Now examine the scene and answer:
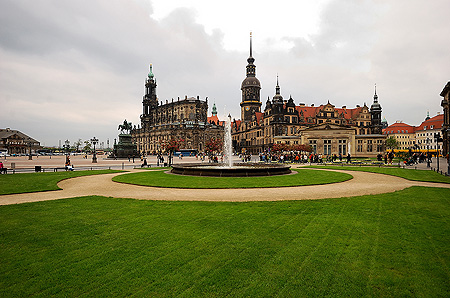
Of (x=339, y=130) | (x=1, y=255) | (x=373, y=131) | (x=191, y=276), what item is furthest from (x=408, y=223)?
(x=373, y=131)

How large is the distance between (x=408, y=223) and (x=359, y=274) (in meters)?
4.97

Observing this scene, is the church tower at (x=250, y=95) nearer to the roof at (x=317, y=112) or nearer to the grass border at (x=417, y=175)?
the roof at (x=317, y=112)

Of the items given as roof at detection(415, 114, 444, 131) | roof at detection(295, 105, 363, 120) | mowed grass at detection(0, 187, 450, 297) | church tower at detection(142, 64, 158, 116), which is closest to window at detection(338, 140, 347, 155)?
roof at detection(295, 105, 363, 120)

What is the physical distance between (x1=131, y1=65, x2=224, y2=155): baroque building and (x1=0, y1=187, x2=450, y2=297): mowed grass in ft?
372

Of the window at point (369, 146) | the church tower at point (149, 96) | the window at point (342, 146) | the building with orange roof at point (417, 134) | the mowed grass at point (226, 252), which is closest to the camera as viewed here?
the mowed grass at point (226, 252)

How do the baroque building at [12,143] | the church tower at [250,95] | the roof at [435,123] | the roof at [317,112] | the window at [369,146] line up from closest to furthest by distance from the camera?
1. the window at [369,146]
2. the roof at [317,112]
3. the roof at [435,123]
4. the church tower at [250,95]
5. the baroque building at [12,143]

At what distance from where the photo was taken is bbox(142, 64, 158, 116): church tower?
536 feet

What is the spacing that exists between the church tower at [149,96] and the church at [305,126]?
196 ft

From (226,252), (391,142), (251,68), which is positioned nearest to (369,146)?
(391,142)

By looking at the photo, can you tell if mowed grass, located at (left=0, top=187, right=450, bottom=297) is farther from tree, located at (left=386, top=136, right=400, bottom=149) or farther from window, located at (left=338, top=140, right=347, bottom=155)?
tree, located at (left=386, top=136, right=400, bottom=149)

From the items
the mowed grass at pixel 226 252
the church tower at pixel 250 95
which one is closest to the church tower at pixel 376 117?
the church tower at pixel 250 95

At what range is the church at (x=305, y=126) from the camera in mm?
77375

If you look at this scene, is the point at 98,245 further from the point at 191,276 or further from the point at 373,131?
the point at 373,131

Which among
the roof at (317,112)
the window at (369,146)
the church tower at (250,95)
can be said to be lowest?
the window at (369,146)
